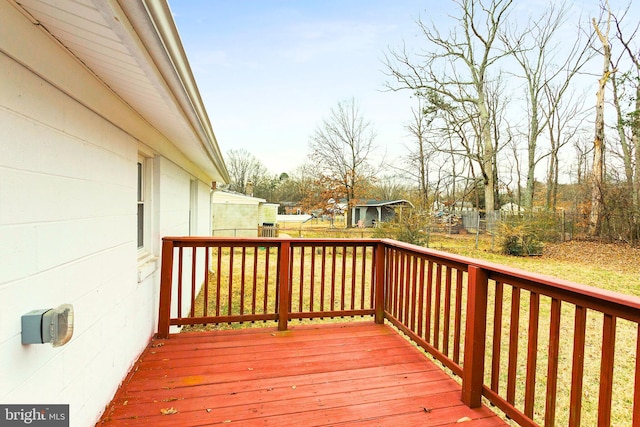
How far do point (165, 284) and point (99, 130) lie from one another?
1.74 meters

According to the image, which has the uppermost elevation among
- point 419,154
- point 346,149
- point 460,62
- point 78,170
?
point 460,62

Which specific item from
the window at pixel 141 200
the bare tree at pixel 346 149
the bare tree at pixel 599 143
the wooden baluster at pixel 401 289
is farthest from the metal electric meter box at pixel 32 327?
the bare tree at pixel 346 149

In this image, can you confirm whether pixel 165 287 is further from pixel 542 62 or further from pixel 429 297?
pixel 542 62

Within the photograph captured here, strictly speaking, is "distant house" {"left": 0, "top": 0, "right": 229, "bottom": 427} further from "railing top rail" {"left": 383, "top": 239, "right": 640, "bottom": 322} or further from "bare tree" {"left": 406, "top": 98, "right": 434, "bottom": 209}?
"bare tree" {"left": 406, "top": 98, "right": 434, "bottom": 209}

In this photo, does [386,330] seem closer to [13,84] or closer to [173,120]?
[173,120]

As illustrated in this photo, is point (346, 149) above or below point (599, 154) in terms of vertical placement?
→ above

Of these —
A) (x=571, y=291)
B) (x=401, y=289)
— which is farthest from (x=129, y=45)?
(x=401, y=289)

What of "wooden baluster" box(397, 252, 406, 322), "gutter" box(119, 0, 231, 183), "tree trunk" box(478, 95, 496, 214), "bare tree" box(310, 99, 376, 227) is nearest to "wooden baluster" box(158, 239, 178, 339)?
"gutter" box(119, 0, 231, 183)

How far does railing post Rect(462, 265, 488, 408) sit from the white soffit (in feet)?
6.93

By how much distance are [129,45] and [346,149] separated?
23.0 m

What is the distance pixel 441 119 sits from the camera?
54.5ft

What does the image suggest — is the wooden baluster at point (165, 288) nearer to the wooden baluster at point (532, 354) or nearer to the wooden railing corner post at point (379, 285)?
the wooden railing corner post at point (379, 285)

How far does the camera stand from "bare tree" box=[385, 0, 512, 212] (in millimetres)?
15133

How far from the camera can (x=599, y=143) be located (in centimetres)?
1345
